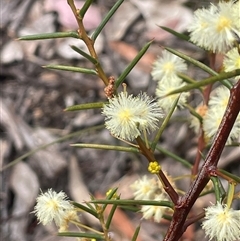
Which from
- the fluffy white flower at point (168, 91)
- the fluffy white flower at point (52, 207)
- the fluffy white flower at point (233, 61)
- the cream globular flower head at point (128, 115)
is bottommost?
the fluffy white flower at point (52, 207)

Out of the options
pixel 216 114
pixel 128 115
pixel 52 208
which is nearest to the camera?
pixel 128 115

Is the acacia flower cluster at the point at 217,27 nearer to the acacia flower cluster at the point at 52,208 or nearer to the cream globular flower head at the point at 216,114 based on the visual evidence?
the cream globular flower head at the point at 216,114

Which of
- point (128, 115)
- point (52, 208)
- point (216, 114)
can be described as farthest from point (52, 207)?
point (216, 114)

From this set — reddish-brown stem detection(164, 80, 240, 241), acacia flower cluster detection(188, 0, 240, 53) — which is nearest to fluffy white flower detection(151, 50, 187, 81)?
acacia flower cluster detection(188, 0, 240, 53)

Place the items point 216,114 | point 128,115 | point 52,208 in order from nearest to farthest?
1. point 128,115
2. point 52,208
3. point 216,114

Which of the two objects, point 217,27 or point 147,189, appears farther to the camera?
point 147,189

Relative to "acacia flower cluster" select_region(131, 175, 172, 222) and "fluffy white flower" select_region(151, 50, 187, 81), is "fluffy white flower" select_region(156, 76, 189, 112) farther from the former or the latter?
"acacia flower cluster" select_region(131, 175, 172, 222)

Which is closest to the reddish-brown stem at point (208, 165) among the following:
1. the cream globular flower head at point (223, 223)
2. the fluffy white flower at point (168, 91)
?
the cream globular flower head at point (223, 223)

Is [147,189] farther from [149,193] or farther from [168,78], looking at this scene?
[168,78]
